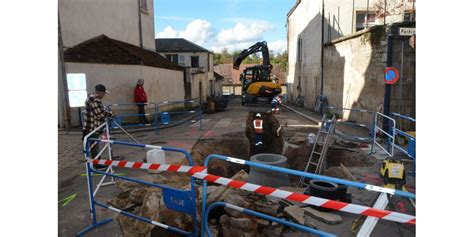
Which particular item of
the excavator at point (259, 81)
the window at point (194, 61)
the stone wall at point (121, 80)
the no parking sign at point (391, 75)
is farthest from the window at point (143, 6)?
the no parking sign at point (391, 75)

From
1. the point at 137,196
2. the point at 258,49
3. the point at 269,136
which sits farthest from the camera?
the point at 258,49

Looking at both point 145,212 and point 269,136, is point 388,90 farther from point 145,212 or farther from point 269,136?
point 145,212

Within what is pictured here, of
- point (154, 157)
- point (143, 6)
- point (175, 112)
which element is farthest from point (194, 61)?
point (154, 157)

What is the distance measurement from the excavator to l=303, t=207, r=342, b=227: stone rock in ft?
49.7

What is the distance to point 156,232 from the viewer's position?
404 cm

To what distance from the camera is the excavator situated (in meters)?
19.4

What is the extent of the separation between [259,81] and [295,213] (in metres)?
16.6

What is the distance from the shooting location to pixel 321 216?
421 centimetres

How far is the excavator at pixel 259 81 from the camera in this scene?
1939 cm

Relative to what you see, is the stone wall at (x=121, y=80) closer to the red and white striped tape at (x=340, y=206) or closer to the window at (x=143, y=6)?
the window at (x=143, y=6)

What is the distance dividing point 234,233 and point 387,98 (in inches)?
307

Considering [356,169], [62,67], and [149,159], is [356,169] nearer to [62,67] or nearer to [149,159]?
[149,159]

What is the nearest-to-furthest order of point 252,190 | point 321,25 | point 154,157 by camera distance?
point 252,190, point 154,157, point 321,25

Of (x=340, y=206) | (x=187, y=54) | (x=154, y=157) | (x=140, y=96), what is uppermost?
(x=187, y=54)
